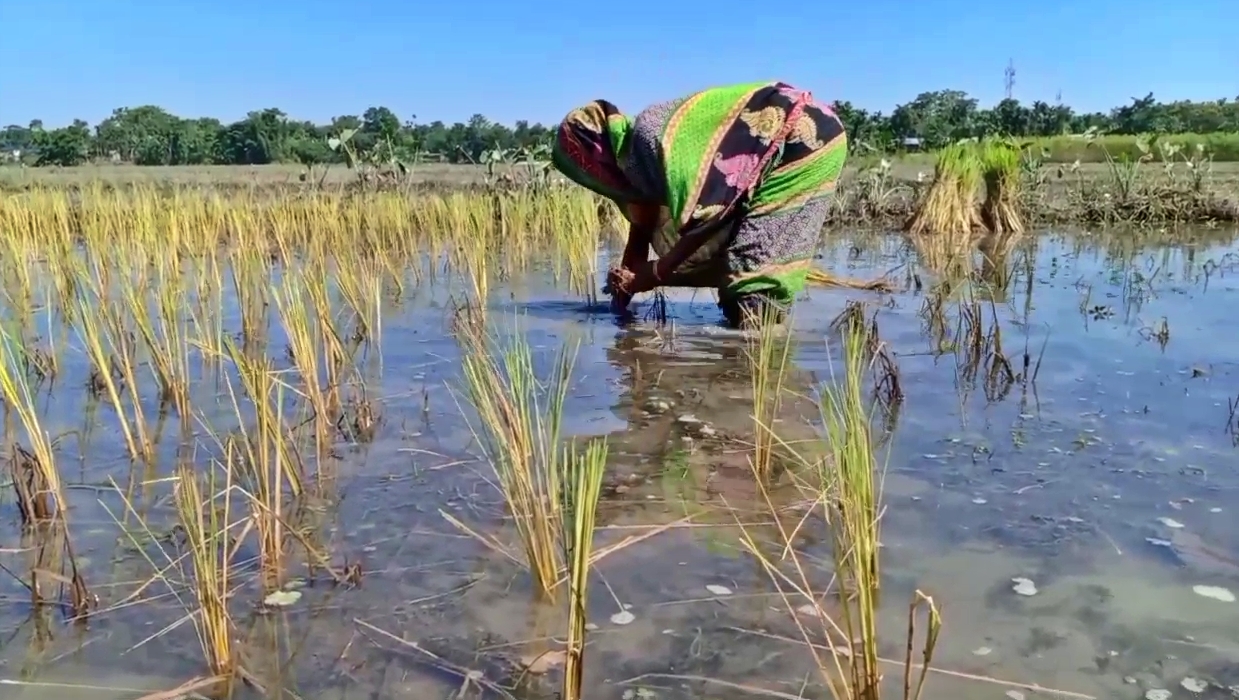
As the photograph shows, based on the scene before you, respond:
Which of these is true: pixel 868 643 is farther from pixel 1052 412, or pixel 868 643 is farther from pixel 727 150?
pixel 727 150

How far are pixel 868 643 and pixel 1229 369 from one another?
10.5ft

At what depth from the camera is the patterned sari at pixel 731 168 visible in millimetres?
4324

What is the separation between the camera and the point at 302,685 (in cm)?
188

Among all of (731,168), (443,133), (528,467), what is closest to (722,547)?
(528,467)

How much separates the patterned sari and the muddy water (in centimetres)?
49

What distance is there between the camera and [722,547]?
246 centimetres

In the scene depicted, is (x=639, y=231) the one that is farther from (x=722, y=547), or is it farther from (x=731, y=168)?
(x=722, y=547)

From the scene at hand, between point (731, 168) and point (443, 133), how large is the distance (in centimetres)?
2552

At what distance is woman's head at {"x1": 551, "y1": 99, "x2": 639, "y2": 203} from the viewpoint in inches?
182

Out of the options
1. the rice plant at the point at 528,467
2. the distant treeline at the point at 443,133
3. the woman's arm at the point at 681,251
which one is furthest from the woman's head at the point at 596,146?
the distant treeline at the point at 443,133

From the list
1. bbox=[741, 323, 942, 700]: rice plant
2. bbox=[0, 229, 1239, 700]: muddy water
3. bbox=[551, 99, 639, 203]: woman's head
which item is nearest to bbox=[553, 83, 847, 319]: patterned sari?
bbox=[551, 99, 639, 203]: woman's head

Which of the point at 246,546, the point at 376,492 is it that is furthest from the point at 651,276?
the point at 246,546

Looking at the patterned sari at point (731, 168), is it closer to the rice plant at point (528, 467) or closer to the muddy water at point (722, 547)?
the muddy water at point (722, 547)

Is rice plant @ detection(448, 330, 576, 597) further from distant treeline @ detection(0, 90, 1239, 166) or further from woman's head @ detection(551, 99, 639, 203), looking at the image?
distant treeline @ detection(0, 90, 1239, 166)
